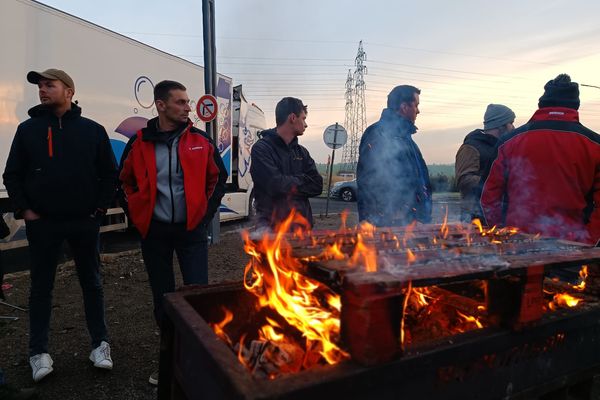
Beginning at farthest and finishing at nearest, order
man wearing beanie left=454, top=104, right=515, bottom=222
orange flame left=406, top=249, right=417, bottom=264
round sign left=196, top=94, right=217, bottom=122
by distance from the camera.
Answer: round sign left=196, top=94, right=217, bottom=122, man wearing beanie left=454, top=104, right=515, bottom=222, orange flame left=406, top=249, right=417, bottom=264

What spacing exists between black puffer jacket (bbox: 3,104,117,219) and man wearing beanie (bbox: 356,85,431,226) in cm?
227

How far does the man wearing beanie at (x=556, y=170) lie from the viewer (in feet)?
9.28

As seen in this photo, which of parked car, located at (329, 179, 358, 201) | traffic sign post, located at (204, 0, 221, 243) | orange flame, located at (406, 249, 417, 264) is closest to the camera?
orange flame, located at (406, 249, 417, 264)

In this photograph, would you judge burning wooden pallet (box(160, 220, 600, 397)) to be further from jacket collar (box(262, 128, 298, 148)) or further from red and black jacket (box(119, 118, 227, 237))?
jacket collar (box(262, 128, 298, 148))

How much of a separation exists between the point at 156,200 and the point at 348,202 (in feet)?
58.2

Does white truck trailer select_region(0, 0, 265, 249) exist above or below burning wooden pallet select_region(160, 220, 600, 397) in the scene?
above

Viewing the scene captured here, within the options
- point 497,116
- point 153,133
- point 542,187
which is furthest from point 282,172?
point 497,116

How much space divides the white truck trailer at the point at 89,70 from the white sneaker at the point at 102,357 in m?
3.38

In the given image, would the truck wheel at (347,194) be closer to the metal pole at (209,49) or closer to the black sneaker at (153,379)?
the metal pole at (209,49)

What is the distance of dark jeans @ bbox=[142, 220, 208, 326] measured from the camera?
2979 mm

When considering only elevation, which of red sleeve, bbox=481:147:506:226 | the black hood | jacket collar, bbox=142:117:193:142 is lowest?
red sleeve, bbox=481:147:506:226

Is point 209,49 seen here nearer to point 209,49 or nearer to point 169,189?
point 209,49

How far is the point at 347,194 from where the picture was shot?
20594 millimetres

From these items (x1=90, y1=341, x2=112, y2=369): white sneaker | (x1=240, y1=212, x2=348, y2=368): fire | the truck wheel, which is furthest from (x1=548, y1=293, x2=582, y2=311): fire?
the truck wheel
